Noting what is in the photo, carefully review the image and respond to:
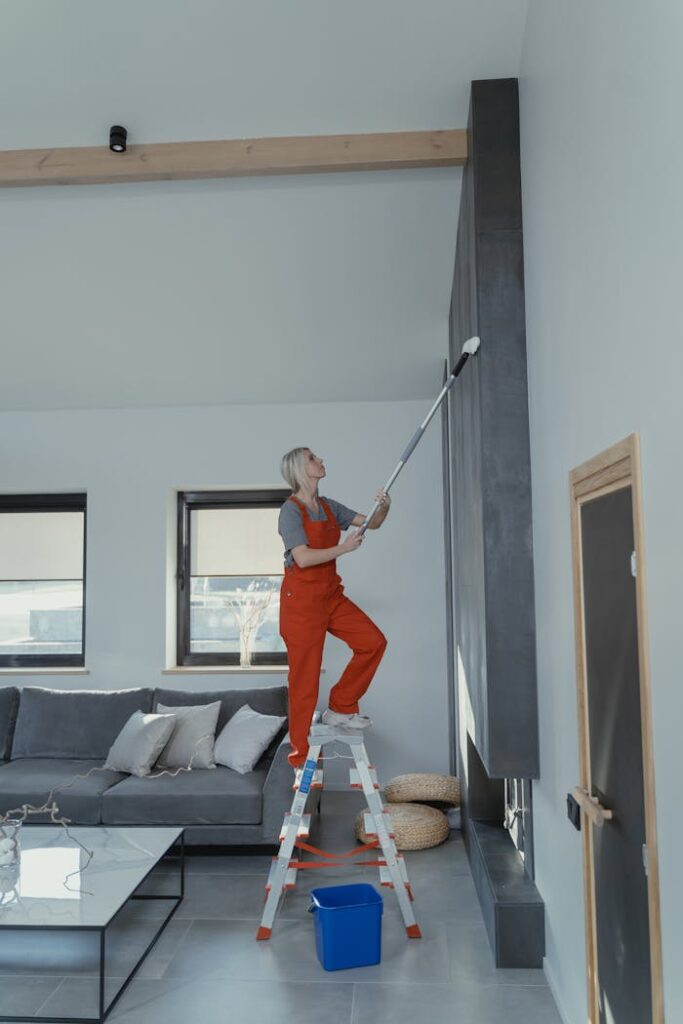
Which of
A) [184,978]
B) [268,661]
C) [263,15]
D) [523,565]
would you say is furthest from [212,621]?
[263,15]

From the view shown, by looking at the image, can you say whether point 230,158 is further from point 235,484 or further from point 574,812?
point 574,812

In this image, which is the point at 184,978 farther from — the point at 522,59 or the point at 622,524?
the point at 522,59

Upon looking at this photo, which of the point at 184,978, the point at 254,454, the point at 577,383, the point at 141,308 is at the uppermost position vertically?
the point at 141,308

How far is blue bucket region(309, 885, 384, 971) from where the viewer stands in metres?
2.96

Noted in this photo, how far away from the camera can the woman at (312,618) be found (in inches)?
137

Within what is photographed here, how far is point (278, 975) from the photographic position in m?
2.97

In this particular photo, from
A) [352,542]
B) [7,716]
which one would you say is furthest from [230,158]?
[7,716]

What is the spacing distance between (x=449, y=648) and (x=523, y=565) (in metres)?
2.49

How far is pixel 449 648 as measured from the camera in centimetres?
523

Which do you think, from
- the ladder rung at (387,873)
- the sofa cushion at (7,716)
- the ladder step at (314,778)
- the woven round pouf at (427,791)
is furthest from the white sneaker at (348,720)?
the sofa cushion at (7,716)

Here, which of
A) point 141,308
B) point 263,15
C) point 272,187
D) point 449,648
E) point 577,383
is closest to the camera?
point 577,383

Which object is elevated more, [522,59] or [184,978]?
[522,59]

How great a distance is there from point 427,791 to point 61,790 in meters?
1.95

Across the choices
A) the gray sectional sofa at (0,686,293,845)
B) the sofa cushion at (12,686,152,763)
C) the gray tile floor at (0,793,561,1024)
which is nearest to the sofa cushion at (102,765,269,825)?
the gray sectional sofa at (0,686,293,845)
